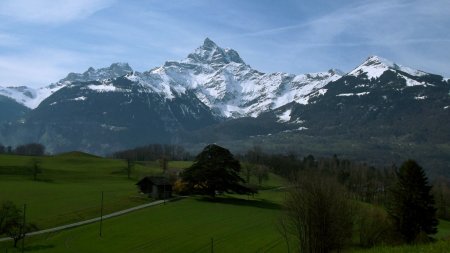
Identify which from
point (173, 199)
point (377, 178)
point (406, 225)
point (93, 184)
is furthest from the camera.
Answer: point (377, 178)

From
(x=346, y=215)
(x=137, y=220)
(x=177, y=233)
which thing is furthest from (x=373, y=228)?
(x=137, y=220)

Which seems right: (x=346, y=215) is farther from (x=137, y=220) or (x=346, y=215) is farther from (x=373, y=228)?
(x=137, y=220)

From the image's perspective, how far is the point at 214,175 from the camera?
11512 centimetres

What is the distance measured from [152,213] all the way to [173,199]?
19.5 metres

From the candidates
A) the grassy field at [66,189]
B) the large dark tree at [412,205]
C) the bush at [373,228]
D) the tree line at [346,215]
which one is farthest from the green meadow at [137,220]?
the bush at [373,228]

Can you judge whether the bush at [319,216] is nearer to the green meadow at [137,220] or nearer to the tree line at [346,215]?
the tree line at [346,215]

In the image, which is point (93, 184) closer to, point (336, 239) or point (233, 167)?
point (233, 167)

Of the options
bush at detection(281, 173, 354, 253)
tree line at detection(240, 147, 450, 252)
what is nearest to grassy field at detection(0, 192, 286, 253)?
tree line at detection(240, 147, 450, 252)

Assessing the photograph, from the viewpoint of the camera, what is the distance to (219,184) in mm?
114438

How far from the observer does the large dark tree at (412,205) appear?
240 ft

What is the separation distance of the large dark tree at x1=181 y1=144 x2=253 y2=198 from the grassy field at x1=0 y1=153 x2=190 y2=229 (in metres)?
11.3

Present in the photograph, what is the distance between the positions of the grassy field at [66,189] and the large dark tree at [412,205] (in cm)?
4580

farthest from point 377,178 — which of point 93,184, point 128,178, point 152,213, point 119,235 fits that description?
point 119,235

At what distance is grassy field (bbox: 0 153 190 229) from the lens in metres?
89.2
